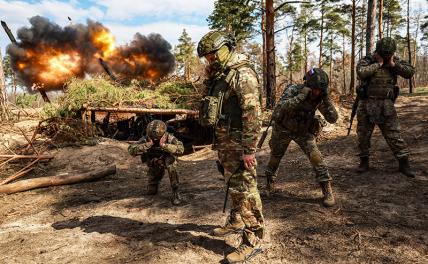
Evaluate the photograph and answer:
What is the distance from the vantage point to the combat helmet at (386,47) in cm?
543

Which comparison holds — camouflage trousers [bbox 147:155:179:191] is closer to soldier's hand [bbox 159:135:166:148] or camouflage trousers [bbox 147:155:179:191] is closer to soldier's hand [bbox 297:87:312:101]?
soldier's hand [bbox 159:135:166:148]

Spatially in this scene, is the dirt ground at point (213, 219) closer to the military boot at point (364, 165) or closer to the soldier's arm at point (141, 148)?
the military boot at point (364, 165)

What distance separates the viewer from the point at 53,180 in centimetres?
738

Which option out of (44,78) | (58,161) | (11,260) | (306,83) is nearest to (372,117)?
(306,83)

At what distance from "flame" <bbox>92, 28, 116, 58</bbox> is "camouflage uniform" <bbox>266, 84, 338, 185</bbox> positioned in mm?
17352

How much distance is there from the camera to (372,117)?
5852 millimetres

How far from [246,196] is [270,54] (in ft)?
33.2

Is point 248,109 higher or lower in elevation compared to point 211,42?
lower

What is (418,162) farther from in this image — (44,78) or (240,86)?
(44,78)

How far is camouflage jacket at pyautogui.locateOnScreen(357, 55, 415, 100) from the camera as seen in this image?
5672 mm

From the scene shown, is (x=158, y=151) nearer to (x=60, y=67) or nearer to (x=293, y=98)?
(x=293, y=98)

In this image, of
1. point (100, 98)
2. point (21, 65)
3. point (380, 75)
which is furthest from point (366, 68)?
point (21, 65)

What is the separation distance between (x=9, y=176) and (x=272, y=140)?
660 centimetres

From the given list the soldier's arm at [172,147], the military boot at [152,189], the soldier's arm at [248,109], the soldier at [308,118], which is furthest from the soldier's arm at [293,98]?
the military boot at [152,189]
